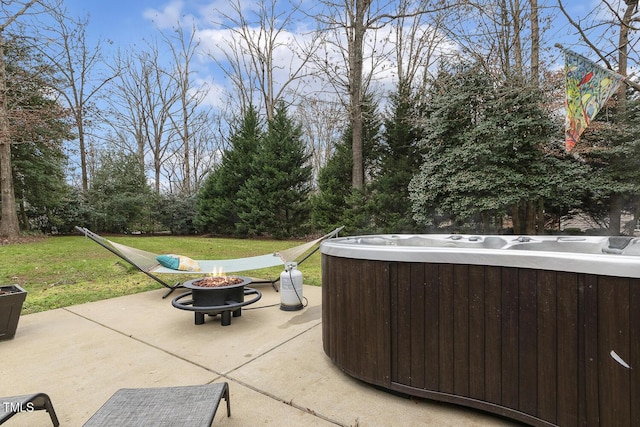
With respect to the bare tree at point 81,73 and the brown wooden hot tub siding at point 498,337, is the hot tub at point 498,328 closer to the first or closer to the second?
the brown wooden hot tub siding at point 498,337

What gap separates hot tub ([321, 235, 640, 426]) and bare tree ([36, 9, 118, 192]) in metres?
15.1

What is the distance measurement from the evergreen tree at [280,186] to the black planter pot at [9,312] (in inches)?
390

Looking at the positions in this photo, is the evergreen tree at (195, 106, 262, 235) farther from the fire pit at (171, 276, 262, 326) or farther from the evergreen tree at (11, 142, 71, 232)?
the fire pit at (171, 276, 262, 326)

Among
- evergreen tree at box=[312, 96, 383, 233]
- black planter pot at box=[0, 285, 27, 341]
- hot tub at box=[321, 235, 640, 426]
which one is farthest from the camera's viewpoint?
evergreen tree at box=[312, 96, 383, 233]

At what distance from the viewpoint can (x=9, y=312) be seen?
9.61ft

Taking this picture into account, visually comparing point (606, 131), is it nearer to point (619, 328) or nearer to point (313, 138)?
point (619, 328)

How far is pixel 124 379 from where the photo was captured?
2.26 m

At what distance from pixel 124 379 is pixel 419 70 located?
46.3ft

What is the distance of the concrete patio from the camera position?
6.02 ft

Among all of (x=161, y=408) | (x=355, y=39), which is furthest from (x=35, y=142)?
(x=161, y=408)

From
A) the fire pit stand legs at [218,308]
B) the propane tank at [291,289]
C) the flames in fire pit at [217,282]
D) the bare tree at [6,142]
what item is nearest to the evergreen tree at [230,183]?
the bare tree at [6,142]

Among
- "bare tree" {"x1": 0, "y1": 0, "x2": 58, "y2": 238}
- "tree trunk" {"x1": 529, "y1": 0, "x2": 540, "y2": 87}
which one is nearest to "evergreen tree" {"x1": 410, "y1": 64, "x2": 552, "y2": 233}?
"tree trunk" {"x1": 529, "y1": 0, "x2": 540, "y2": 87}

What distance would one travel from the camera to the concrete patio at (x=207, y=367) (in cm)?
184

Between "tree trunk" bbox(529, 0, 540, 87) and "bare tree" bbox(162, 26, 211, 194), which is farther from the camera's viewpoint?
"bare tree" bbox(162, 26, 211, 194)
